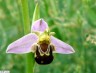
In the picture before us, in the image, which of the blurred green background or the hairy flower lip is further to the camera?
the blurred green background

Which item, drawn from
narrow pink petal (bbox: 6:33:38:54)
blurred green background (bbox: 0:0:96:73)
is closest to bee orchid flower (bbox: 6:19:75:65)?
narrow pink petal (bbox: 6:33:38:54)

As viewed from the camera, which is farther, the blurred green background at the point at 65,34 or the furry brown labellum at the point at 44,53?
the blurred green background at the point at 65,34

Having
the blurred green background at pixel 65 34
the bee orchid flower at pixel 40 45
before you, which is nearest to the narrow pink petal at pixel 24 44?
the bee orchid flower at pixel 40 45

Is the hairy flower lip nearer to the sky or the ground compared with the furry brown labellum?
nearer to the sky

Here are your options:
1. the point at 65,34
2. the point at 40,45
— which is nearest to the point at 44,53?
the point at 40,45

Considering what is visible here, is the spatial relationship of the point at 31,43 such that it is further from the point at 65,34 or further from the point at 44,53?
the point at 65,34

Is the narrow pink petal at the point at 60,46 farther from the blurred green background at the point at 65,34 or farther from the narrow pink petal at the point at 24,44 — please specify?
the blurred green background at the point at 65,34

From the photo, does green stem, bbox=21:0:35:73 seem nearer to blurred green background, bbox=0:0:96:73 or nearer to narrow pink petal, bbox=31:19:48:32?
narrow pink petal, bbox=31:19:48:32
